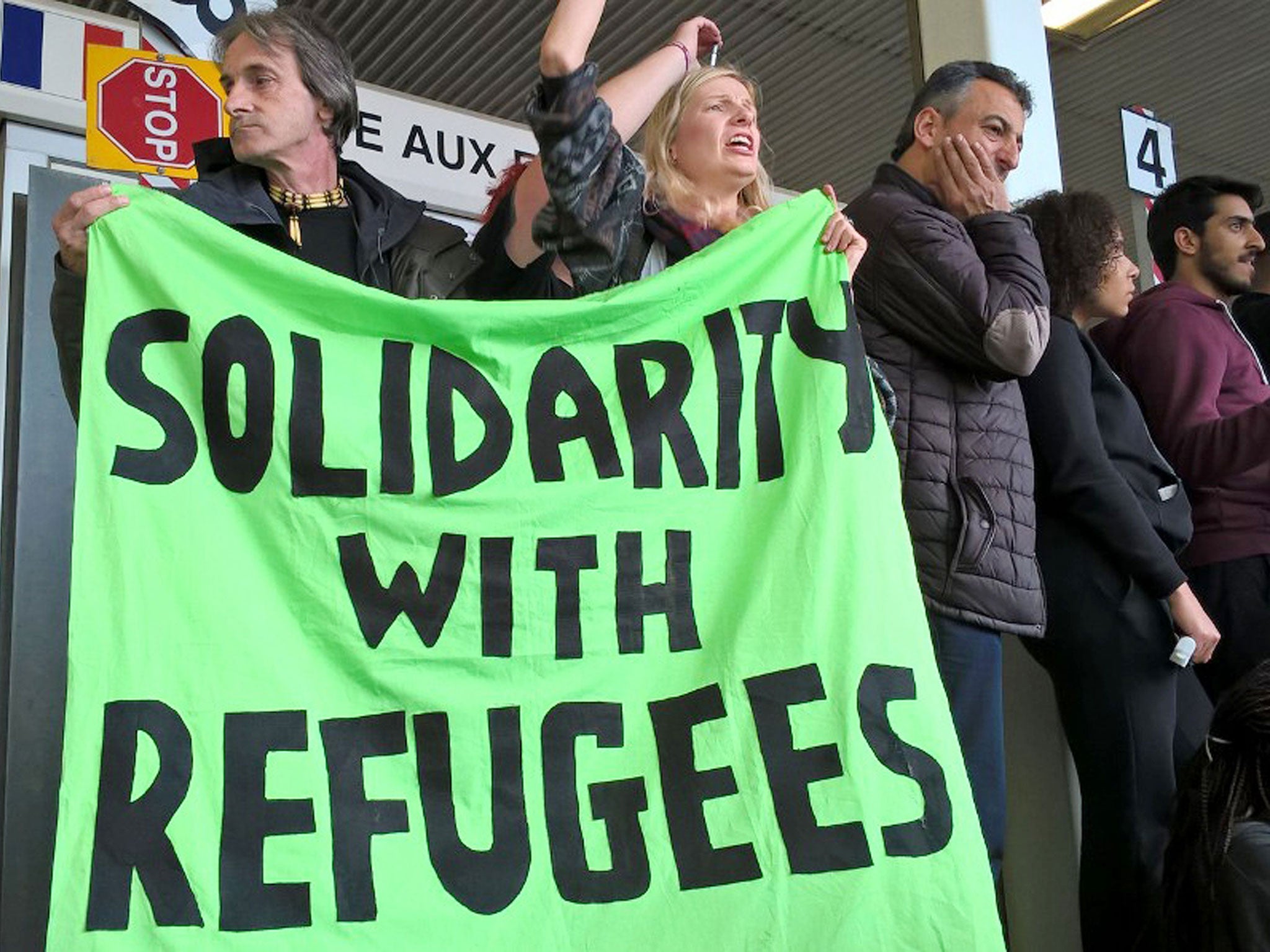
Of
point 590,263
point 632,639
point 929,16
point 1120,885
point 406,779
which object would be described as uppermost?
point 929,16

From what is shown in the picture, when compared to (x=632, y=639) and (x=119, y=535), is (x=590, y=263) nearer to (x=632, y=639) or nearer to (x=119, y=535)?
(x=632, y=639)

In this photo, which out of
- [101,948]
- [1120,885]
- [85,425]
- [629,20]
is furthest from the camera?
[629,20]

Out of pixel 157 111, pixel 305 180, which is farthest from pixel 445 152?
pixel 305 180

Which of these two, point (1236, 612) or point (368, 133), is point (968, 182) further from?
point (368, 133)

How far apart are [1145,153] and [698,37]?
10.8ft

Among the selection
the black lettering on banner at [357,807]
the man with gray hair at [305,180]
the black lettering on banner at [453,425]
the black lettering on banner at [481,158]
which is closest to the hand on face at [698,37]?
the man with gray hair at [305,180]

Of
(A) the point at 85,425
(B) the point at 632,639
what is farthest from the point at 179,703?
(B) the point at 632,639

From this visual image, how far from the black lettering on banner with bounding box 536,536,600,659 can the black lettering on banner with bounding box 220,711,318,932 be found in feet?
1.12

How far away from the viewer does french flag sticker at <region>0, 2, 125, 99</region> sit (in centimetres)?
370

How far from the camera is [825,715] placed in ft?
6.37

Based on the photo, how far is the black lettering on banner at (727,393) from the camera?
211 centimetres

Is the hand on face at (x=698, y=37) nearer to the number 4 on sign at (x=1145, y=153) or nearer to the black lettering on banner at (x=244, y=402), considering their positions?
the black lettering on banner at (x=244, y=402)

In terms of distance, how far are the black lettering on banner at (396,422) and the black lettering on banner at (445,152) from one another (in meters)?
2.61

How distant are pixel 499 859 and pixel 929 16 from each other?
272 cm
